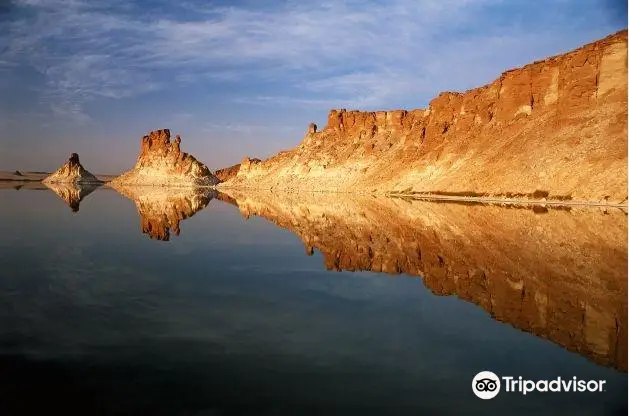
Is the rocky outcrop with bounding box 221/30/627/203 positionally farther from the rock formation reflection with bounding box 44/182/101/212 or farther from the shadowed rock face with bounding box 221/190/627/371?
the rock formation reflection with bounding box 44/182/101/212

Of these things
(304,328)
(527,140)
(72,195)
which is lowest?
(304,328)

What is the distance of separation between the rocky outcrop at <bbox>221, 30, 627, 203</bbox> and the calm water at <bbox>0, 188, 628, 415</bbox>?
172 feet

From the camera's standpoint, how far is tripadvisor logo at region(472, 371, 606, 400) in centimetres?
768

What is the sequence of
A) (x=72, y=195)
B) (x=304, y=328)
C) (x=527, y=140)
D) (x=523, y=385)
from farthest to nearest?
1. (x=527, y=140)
2. (x=72, y=195)
3. (x=304, y=328)
4. (x=523, y=385)

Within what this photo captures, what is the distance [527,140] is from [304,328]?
9002 centimetres

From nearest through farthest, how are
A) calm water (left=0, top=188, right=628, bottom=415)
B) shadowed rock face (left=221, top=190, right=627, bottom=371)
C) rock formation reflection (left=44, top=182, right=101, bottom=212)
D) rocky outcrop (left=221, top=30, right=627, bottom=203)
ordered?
calm water (left=0, top=188, right=628, bottom=415)
shadowed rock face (left=221, top=190, right=627, bottom=371)
rock formation reflection (left=44, top=182, right=101, bottom=212)
rocky outcrop (left=221, top=30, right=627, bottom=203)

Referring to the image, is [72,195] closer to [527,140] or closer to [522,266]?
[527,140]

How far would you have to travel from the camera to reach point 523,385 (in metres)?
7.86

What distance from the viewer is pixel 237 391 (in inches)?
286

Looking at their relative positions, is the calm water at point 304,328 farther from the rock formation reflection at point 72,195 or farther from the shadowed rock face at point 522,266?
the rock formation reflection at point 72,195

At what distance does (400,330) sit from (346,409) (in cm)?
412

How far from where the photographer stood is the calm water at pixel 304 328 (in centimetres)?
719

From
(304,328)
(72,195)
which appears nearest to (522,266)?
(304,328)

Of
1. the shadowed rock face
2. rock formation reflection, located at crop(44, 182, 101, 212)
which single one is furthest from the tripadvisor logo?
rock formation reflection, located at crop(44, 182, 101, 212)
